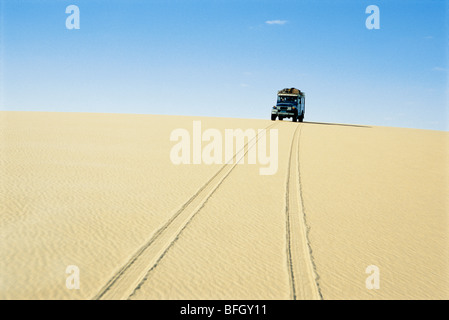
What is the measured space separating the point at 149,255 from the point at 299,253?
7.03ft

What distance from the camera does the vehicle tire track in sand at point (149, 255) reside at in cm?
364

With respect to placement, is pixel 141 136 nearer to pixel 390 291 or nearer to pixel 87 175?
pixel 87 175

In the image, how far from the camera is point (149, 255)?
452 centimetres

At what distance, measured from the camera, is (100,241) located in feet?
16.3

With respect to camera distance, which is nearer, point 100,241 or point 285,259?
point 285,259

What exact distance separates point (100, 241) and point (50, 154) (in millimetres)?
8044
